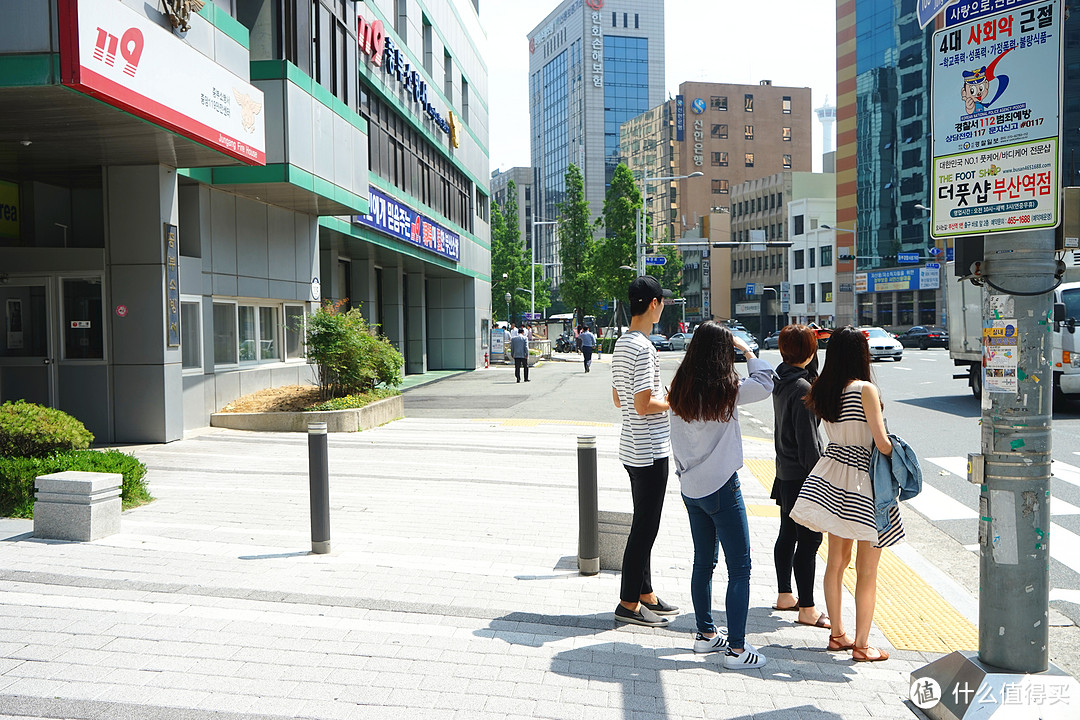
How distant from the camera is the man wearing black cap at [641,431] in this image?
4855 millimetres

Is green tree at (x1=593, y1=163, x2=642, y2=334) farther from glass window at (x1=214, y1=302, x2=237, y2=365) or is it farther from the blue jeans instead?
the blue jeans

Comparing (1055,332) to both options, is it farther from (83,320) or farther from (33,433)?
(83,320)

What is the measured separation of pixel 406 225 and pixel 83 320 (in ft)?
45.1

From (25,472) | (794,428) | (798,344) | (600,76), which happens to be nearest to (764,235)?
(600,76)

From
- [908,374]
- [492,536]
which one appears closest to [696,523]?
[492,536]

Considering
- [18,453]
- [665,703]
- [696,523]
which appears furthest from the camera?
[18,453]

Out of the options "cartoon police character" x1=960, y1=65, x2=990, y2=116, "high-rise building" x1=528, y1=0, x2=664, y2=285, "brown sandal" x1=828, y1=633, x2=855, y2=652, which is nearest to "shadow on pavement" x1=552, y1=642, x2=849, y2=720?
"brown sandal" x1=828, y1=633, x2=855, y2=652

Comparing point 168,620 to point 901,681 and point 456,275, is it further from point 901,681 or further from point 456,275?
point 456,275

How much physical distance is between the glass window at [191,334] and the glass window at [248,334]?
170 cm

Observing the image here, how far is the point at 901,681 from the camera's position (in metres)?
4.43

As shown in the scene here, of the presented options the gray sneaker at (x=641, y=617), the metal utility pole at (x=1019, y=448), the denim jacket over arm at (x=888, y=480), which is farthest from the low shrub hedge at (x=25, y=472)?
the metal utility pole at (x=1019, y=448)

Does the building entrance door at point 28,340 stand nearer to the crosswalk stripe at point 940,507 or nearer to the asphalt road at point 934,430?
the asphalt road at point 934,430

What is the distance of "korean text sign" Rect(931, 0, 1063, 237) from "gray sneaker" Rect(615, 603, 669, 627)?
8.85 ft

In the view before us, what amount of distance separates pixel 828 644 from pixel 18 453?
283 inches
